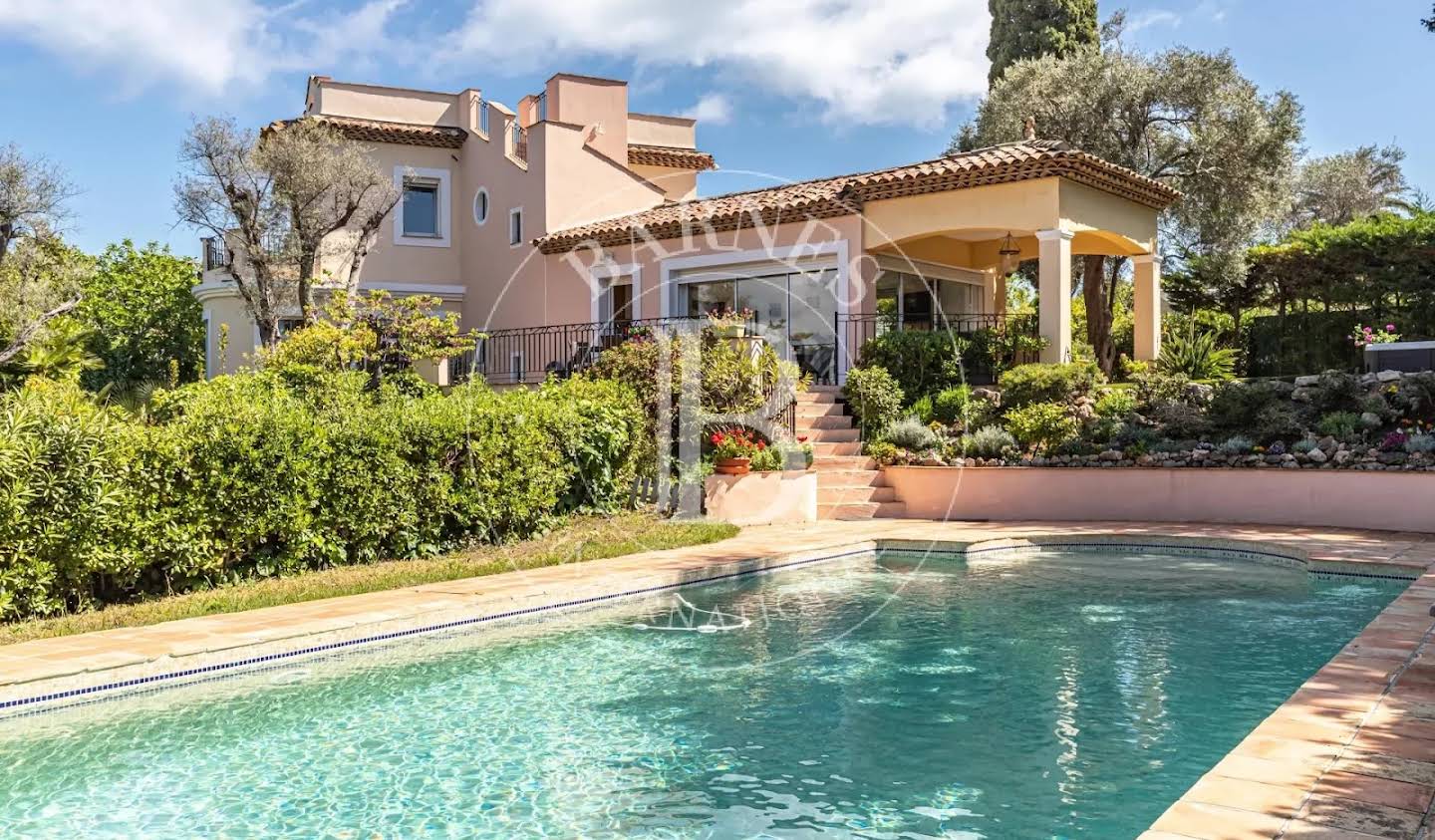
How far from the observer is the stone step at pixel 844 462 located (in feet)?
50.9

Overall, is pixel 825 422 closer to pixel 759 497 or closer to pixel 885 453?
pixel 885 453

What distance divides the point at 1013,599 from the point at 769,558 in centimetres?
263

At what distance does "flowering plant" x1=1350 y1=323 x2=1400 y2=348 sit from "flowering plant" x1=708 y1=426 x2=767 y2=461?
428 inches

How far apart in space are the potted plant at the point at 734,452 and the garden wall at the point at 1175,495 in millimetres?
2393

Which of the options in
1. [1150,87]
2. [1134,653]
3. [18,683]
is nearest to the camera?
[18,683]

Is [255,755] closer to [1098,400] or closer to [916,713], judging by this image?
[916,713]

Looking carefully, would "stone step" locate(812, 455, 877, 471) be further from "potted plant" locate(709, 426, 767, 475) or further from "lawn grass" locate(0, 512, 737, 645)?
"lawn grass" locate(0, 512, 737, 645)

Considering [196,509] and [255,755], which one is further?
[196,509]

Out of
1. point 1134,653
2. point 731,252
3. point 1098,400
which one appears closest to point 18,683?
point 1134,653

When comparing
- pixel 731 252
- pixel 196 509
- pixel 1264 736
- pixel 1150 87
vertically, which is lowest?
pixel 1264 736

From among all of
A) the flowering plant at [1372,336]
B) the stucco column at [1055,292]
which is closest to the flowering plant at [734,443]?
the stucco column at [1055,292]

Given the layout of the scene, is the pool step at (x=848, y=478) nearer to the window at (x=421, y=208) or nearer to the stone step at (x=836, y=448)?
the stone step at (x=836, y=448)

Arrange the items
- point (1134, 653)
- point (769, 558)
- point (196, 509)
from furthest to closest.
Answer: point (769, 558)
point (196, 509)
point (1134, 653)

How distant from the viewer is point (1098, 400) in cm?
1575
